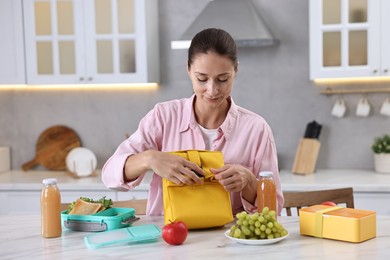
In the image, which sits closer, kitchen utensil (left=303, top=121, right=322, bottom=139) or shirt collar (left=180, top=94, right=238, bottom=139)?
shirt collar (left=180, top=94, right=238, bottom=139)

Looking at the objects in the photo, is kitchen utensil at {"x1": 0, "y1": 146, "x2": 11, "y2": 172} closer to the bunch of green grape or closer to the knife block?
the knife block

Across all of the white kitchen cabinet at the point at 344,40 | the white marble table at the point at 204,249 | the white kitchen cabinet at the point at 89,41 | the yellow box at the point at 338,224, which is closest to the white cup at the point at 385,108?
the white kitchen cabinet at the point at 344,40

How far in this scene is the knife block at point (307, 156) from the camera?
3967 mm

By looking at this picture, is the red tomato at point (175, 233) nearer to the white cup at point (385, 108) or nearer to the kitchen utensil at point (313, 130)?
the kitchen utensil at point (313, 130)

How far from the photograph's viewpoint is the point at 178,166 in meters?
1.98

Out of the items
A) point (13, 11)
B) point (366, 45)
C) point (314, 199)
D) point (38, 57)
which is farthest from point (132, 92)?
point (314, 199)

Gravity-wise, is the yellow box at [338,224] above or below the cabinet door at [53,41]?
below

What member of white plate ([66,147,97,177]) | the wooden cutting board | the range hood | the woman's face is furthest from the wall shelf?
the woman's face

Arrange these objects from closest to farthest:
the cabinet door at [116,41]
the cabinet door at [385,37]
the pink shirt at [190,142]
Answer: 1. the pink shirt at [190,142]
2. the cabinet door at [385,37]
3. the cabinet door at [116,41]

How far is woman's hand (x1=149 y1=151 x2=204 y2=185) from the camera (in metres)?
1.97

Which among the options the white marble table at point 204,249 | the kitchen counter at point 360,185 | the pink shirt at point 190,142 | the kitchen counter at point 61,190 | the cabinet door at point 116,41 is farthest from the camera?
the cabinet door at point 116,41

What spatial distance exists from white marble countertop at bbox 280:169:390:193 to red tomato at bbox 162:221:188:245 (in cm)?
180

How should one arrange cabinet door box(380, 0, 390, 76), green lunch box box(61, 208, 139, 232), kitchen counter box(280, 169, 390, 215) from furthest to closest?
cabinet door box(380, 0, 390, 76), kitchen counter box(280, 169, 390, 215), green lunch box box(61, 208, 139, 232)

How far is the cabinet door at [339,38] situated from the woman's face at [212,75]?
1695 millimetres
